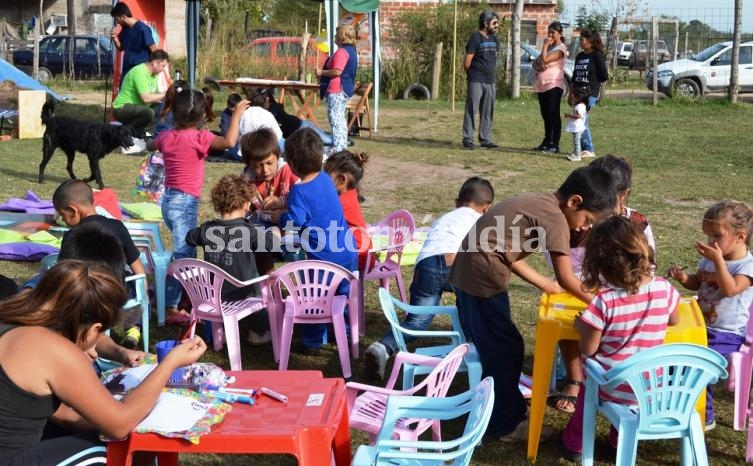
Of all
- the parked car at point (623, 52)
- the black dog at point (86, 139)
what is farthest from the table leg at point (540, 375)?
the parked car at point (623, 52)

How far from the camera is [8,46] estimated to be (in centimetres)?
2792

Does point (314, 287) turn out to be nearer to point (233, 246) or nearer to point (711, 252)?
point (233, 246)

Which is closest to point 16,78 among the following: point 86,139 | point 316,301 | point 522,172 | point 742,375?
point 86,139

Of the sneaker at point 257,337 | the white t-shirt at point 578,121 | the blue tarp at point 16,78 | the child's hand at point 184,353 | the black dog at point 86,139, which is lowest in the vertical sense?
the sneaker at point 257,337

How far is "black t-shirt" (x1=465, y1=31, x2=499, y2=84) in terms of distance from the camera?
1277 centimetres

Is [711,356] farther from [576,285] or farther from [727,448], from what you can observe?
[727,448]

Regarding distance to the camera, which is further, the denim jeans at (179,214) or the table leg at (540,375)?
the denim jeans at (179,214)

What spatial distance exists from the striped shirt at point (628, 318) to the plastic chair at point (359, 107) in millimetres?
11242

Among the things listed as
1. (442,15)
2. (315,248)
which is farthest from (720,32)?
(315,248)

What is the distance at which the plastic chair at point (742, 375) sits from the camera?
4.17 meters

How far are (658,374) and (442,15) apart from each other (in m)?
19.7

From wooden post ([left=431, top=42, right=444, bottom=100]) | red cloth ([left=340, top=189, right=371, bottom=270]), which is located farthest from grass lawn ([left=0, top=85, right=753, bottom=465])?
wooden post ([left=431, top=42, right=444, bottom=100])

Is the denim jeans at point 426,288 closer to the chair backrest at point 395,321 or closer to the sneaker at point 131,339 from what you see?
the chair backrest at point 395,321

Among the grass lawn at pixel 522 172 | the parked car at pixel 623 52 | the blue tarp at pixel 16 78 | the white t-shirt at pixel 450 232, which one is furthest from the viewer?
the parked car at pixel 623 52
